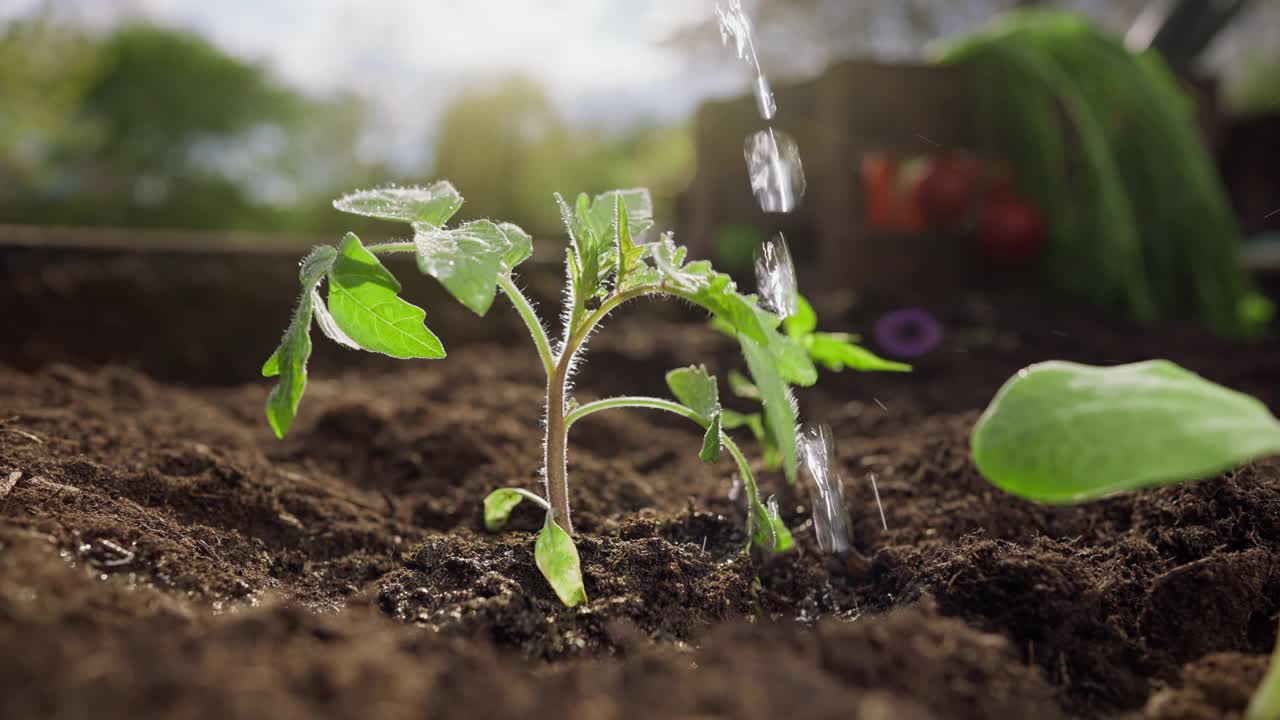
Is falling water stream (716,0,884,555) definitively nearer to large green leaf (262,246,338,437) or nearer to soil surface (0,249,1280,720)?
soil surface (0,249,1280,720)

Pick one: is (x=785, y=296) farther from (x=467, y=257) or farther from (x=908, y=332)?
(x=908, y=332)

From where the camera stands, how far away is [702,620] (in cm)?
86

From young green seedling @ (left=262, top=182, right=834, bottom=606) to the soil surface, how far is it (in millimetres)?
105

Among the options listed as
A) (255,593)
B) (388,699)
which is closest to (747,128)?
(255,593)

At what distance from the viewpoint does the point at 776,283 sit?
1.00 meters

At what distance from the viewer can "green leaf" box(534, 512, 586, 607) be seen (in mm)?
777

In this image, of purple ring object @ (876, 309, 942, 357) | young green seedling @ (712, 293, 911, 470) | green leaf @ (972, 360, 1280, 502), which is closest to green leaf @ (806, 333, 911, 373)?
young green seedling @ (712, 293, 911, 470)

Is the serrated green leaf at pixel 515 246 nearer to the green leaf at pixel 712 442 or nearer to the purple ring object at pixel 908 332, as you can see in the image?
the green leaf at pixel 712 442

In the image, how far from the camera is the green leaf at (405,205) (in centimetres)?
79

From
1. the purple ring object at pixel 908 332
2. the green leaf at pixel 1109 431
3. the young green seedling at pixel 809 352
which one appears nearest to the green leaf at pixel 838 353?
the young green seedling at pixel 809 352

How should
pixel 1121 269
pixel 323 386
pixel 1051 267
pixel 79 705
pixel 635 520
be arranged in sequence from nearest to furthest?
pixel 79 705 → pixel 635 520 → pixel 323 386 → pixel 1121 269 → pixel 1051 267

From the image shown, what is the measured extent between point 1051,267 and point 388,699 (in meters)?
3.02

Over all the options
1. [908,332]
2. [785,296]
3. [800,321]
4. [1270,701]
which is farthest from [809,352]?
[908,332]

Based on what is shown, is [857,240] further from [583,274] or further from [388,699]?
[388,699]
